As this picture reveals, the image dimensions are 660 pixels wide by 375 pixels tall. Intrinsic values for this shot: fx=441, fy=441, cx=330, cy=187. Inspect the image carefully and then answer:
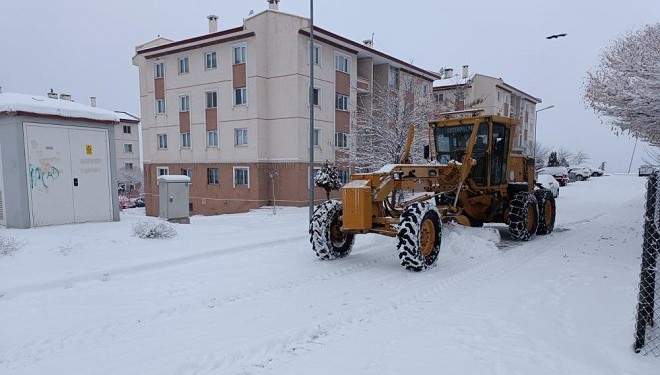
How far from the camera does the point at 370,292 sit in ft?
21.1

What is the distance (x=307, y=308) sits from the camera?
5680 millimetres

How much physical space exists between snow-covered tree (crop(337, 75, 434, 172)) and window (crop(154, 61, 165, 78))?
1443cm

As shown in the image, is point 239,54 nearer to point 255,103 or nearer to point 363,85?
point 255,103

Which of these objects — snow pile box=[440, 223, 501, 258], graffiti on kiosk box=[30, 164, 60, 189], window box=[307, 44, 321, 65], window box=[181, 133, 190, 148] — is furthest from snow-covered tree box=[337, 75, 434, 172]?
graffiti on kiosk box=[30, 164, 60, 189]

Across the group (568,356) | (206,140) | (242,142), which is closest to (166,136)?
(206,140)

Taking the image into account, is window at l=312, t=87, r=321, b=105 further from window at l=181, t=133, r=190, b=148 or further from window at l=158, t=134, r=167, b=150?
window at l=158, t=134, r=167, b=150

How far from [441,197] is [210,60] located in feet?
70.5

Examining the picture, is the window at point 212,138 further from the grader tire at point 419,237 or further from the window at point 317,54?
the grader tire at point 419,237

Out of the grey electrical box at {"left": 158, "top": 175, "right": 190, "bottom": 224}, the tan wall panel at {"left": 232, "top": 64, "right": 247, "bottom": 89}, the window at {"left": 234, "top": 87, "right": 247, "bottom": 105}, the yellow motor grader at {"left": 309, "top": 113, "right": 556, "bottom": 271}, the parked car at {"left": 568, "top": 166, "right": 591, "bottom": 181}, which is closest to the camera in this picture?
the yellow motor grader at {"left": 309, "top": 113, "right": 556, "bottom": 271}

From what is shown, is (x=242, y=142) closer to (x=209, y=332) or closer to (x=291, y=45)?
(x=291, y=45)

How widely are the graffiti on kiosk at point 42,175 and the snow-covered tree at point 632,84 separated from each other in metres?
12.9

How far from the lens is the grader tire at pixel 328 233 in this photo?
8325mm

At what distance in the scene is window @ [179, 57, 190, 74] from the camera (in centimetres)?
2886

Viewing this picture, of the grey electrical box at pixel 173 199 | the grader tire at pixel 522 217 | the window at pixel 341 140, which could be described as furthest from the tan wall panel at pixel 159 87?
the grader tire at pixel 522 217
